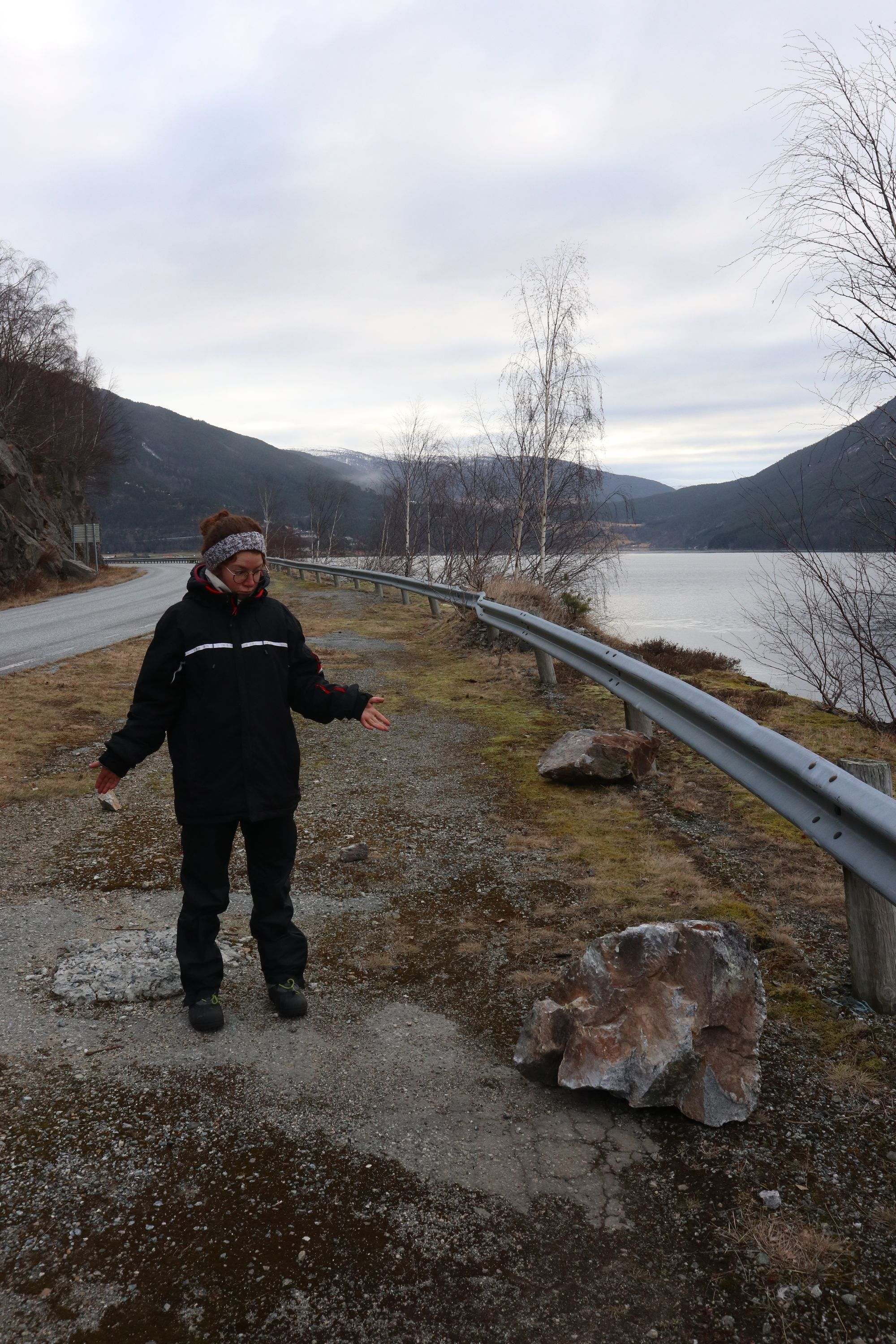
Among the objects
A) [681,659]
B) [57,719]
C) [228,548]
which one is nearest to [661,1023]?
[228,548]

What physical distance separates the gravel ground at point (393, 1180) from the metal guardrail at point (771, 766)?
613 mm

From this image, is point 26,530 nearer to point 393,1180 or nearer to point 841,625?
point 841,625

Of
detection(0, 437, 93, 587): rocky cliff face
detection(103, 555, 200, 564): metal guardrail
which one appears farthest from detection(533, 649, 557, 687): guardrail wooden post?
detection(103, 555, 200, 564): metal guardrail

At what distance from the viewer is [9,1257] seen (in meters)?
1.80

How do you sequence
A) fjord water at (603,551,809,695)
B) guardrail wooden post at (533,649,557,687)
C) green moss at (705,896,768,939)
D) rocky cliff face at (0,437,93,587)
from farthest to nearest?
rocky cliff face at (0,437,93,587) < fjord water at (603,551,809,695) < guardrail wooden post at (533,649,557,687) < green moss at (705,896,768,939)

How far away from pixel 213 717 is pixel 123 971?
101cm

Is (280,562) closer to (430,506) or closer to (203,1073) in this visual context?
(430,506)

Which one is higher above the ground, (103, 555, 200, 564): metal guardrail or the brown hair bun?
the brown hair bun

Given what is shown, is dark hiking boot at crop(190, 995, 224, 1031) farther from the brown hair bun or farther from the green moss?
the green moss

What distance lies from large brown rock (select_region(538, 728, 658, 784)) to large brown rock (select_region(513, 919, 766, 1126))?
2.54 meters

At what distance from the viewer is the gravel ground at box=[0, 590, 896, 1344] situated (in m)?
1.66

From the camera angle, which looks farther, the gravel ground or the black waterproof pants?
the black waterproof pants

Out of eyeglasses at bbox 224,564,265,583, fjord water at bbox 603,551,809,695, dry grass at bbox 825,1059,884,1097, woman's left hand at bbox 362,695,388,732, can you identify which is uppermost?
eyeglasses at bbox 224,564,265,583

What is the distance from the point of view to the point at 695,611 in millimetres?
33875
